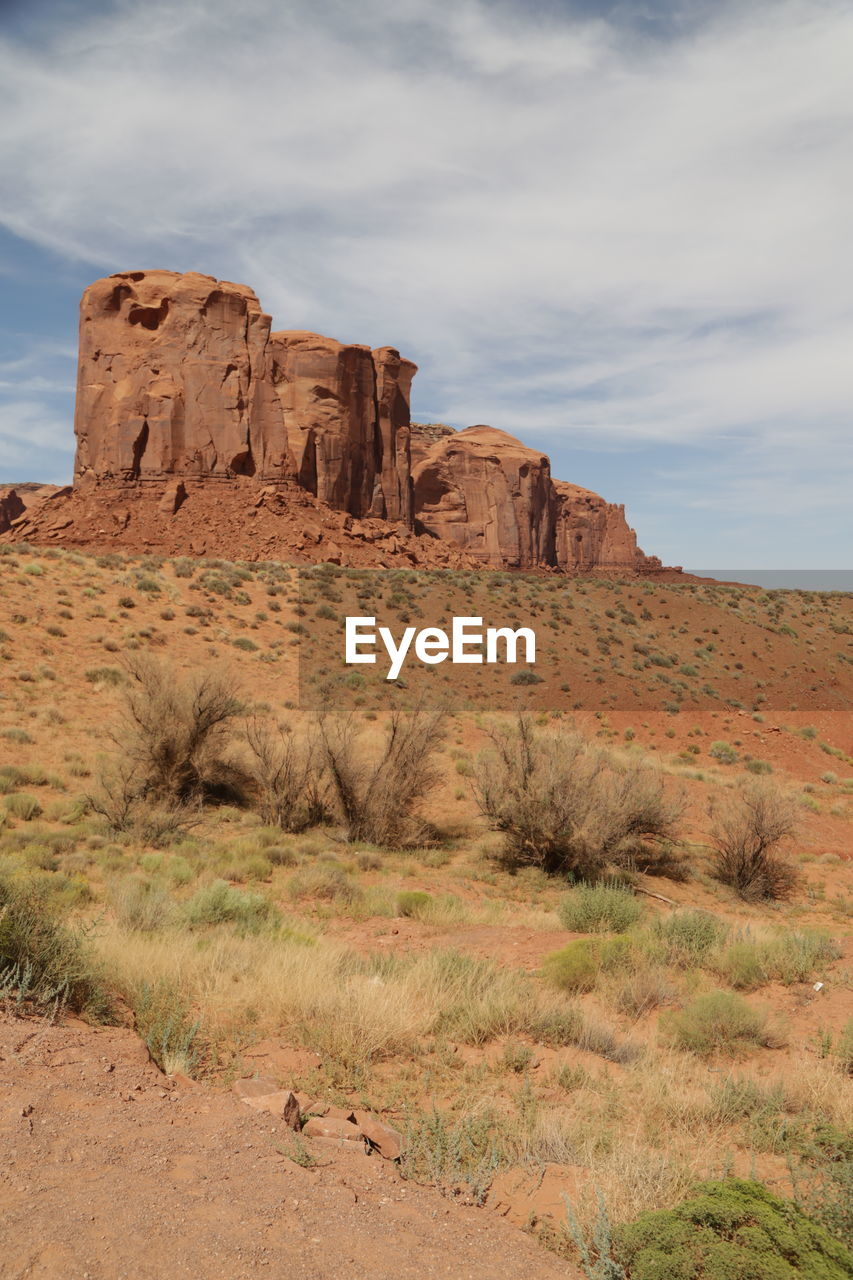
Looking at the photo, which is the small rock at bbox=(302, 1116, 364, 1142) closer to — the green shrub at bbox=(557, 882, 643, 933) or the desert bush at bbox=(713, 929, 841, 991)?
the desert bush at bbox=(713, 929, 841, 991)

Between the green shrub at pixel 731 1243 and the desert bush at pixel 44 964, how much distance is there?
3.41 meters

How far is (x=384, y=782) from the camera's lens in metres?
13.6

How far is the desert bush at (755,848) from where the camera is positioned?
13.3m

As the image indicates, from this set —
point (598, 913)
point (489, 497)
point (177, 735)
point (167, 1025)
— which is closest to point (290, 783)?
point (177, 735)

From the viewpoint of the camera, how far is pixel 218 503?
163 feet

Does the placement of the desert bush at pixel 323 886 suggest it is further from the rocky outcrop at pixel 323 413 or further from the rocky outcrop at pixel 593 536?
the rocky outcrop at pixel 593 536

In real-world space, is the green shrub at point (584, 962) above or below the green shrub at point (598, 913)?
above

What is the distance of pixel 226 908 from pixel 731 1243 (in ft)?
21.0

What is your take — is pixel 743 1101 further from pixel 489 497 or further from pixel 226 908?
pixel 489 497

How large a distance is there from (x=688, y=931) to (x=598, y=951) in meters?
1.38

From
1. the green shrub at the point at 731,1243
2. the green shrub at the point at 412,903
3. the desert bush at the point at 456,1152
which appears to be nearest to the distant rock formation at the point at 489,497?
the green shrub at the point at 412,903

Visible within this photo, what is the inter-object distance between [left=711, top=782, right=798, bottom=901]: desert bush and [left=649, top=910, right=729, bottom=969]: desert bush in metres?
4.95

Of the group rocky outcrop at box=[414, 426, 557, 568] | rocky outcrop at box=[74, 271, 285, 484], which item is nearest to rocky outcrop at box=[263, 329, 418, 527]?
rocky outcrop at box=[74, 271, 285, 484]

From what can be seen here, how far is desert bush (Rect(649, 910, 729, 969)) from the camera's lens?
7.81m
